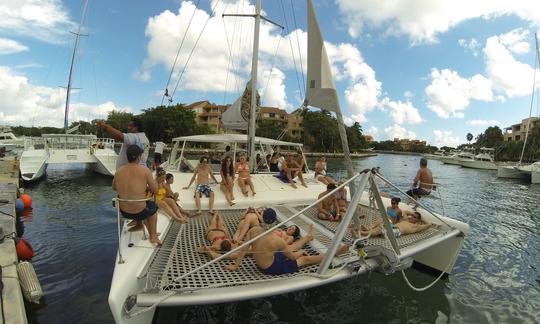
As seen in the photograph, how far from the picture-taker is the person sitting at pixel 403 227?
5.80m

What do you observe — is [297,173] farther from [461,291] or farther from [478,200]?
[478,200]

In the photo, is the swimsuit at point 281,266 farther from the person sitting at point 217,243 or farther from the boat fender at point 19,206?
the boat fender at point 19,206

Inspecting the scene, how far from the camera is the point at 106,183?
779 inches

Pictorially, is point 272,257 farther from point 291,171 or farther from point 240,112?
point 240,112

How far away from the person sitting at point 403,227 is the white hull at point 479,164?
51.8 m

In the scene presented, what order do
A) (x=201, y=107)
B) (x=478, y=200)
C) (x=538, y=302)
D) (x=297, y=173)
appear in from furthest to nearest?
(x=201, y=107) → (x=478, y=200) → (x=297, y=173) → (x=538, y=302)

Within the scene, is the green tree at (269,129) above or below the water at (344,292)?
above

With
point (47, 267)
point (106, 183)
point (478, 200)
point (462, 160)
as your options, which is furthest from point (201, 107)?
point (47, 267)

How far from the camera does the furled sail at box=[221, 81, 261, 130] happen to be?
35.6 feet

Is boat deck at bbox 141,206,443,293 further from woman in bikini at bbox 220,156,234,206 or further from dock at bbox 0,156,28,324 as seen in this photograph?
dock at bbox 0,156,28,324

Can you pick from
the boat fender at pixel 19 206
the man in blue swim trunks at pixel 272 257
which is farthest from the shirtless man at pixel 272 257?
the boat fender at pixel 19 206

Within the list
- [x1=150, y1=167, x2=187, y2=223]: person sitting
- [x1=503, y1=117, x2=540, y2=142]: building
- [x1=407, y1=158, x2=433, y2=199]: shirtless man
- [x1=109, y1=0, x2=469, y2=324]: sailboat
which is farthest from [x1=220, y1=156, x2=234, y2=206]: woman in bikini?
[x1=503, y1=117, x2=540, y2=142]: building

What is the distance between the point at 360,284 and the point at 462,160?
2299 inches

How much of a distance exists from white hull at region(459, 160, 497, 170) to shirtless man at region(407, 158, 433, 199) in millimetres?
49689
